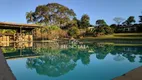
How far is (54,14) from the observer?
40.1 metres

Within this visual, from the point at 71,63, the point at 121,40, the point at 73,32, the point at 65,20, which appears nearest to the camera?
the point at 71,63

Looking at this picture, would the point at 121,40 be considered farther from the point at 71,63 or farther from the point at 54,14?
the point at 71,63

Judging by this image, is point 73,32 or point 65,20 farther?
point 65,20

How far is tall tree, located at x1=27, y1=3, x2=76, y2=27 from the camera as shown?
1575 inches

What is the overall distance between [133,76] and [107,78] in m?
1.26

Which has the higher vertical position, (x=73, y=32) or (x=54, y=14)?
(x=54, y=14)

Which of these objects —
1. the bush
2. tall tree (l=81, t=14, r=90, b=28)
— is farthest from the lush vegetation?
the bush

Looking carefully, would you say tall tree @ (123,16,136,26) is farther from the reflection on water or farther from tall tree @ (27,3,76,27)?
the reflection on water

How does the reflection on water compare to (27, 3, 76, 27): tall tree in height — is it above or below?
below

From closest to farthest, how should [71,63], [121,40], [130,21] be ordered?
1. [71,63]
2. [121,40]
3. [130,21]

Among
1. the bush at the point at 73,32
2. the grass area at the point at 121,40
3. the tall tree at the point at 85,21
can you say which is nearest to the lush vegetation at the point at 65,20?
the tall tree at the point at 85,21

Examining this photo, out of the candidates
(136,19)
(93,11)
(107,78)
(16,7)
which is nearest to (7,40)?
(16,7)

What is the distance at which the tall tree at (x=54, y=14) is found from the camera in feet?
131

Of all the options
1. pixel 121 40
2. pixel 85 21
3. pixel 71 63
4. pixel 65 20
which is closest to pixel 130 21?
pixel 85 21
